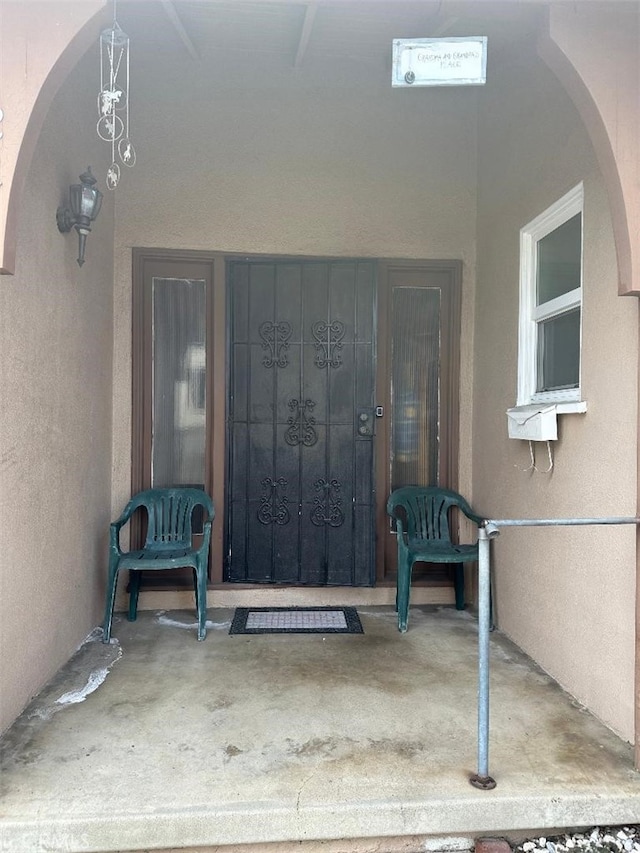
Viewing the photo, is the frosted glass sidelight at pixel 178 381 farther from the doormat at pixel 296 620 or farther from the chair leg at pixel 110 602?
the doormat at pixel 296 620

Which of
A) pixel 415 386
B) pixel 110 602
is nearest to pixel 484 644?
pixel 110 602

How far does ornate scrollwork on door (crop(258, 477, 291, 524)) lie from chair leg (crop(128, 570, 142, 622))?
84cm

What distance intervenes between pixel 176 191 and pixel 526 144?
2.13m

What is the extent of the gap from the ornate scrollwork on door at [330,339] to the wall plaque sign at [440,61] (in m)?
1.81

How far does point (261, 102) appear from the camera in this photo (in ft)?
12.4

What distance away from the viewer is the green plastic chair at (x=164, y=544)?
3.18 m

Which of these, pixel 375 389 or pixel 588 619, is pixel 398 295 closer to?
pixel 375 389

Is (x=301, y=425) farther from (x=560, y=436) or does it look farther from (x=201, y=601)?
(x=560, y=436)

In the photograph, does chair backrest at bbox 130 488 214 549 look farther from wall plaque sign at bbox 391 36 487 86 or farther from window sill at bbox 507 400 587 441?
wall plaque sign at bbox 391 36 487 86

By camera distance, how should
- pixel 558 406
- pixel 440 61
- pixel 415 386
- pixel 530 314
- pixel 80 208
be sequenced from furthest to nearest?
pixel 415 386
pixel 530 314
pixel 80 208
pixel 558 406
pixel 440 61

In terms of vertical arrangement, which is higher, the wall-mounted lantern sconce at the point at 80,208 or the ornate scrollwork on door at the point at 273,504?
the wall-mounted lantern sconce at the point at 80,208

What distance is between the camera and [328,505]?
381 centimetres

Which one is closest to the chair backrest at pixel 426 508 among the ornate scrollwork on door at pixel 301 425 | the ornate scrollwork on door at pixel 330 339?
the ornate scrollwork on door at pixel 301 425

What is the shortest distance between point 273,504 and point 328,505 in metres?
0.36
